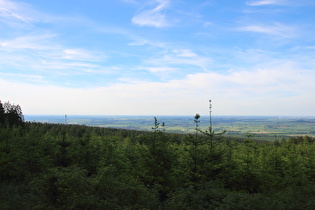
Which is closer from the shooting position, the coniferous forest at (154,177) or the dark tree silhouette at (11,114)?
the coniferous forest at (154,177)

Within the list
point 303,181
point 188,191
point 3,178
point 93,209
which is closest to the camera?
point 93,209

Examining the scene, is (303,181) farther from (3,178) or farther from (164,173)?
(3,178)

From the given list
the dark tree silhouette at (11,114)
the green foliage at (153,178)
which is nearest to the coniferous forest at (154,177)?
the green foliage at (153,178)

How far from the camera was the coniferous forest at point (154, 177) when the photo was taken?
1027cm

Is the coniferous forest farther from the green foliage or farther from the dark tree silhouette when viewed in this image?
the dark tree silhouette

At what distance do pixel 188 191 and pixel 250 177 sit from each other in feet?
31.8

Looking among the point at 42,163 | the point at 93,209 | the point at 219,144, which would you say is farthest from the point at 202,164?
the point at 42,163

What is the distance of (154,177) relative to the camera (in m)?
17.3

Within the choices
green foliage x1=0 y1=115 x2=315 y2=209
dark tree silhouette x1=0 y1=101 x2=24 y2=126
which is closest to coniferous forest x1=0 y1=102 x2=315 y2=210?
green foliage x1=0 y1=115 x2=315 y2=209

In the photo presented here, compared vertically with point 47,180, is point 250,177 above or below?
below

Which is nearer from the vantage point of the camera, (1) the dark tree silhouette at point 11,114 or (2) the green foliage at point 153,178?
(2) the green foliage at point 153,178

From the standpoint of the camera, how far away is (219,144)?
20844 millimetres

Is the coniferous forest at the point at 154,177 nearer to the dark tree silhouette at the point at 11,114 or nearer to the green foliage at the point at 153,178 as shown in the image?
the green foliage at the point at 153,178

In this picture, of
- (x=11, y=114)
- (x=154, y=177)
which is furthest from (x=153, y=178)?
(x=11, y=114)
